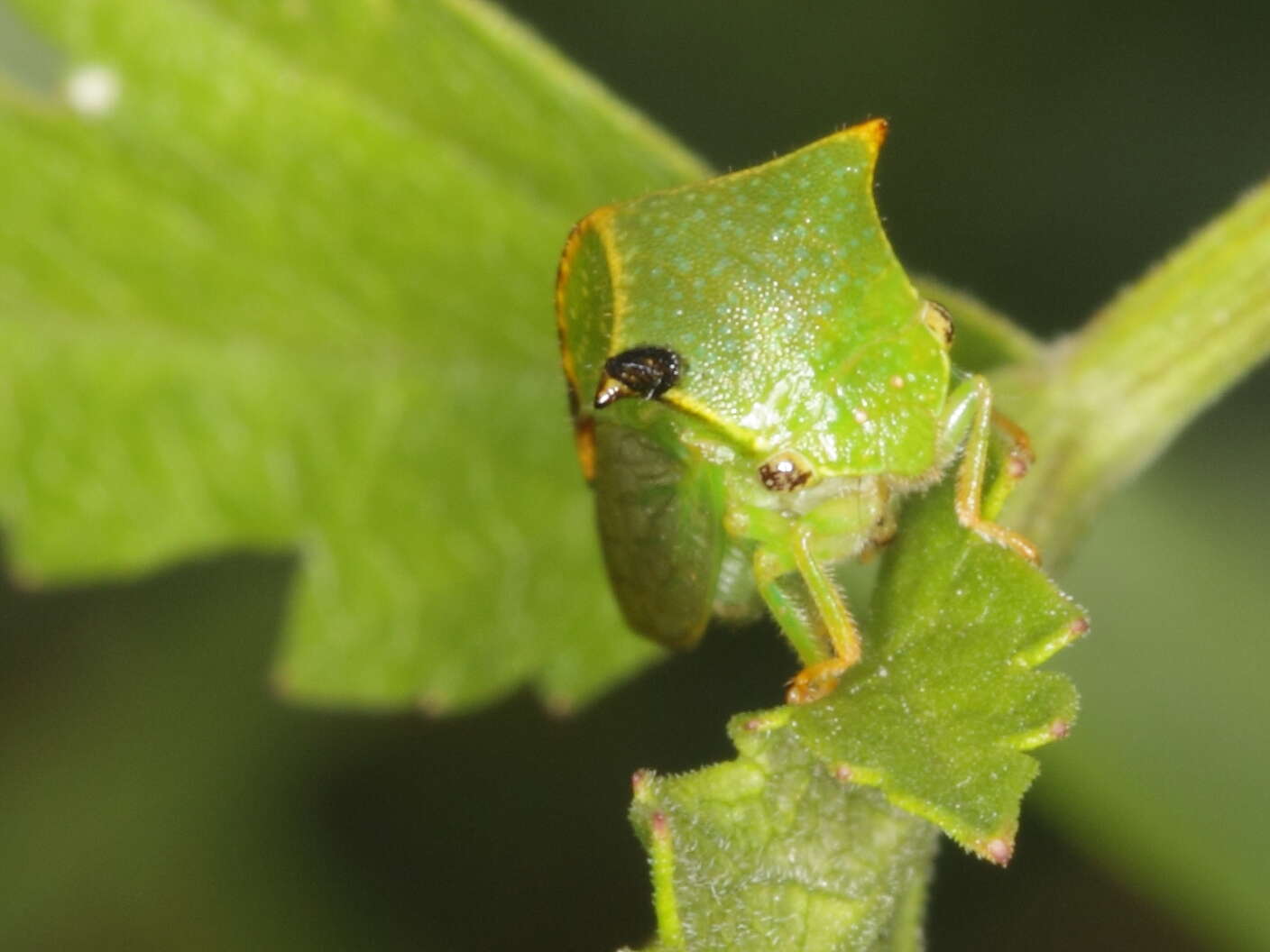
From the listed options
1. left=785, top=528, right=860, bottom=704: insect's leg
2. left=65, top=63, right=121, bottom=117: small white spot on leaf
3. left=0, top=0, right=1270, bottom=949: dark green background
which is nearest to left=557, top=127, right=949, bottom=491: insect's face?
left=785, top=528, right=860, bottom=704: insect's leg

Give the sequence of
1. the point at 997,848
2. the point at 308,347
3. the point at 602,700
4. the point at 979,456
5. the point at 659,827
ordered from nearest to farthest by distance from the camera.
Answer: the point at 997,848, the point at 659,827, the point at 979,456, the point at 308,347, the point at 602,700

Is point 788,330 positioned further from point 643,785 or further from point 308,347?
point 308,347

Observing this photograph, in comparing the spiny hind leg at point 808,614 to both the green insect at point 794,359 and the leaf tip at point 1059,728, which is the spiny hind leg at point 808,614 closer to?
the green insect at point 794,359

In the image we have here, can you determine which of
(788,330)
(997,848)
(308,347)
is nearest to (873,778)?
(997,848)

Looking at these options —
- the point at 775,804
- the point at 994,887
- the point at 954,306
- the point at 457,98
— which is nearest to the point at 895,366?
the point at 954,306

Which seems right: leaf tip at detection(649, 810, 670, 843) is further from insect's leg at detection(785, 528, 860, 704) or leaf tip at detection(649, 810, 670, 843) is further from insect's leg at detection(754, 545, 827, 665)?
insect's leg at detection(754, 545, 827, 665)

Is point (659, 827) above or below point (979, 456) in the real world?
below
